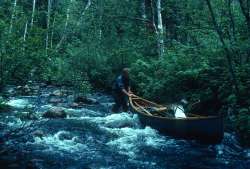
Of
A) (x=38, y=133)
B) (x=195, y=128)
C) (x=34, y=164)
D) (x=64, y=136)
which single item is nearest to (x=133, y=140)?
(x=195, y=128)

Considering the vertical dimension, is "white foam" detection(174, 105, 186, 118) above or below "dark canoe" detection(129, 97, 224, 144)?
above

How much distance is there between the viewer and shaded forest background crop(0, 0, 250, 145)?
9.55 m

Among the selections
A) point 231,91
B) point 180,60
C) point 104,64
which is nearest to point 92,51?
point 104,64

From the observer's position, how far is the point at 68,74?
19453mm

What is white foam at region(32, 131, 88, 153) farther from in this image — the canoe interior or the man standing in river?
the man standing in river

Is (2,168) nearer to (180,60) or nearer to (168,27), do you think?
(180,60)

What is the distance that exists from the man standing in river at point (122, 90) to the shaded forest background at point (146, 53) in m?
0.97

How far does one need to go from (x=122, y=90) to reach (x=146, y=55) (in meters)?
7.08

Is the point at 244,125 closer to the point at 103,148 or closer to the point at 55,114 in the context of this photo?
the point at 103,148

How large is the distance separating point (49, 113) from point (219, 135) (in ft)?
18.5

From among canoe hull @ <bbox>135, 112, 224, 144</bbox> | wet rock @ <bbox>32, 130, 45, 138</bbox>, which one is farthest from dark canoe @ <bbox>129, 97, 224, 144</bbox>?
wet rock @ <bbox>32, 130, 45, 138</bbox>

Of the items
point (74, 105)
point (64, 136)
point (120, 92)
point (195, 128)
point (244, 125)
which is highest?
point (120, 92)

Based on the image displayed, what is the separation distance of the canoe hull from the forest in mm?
511

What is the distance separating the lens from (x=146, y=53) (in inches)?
787
